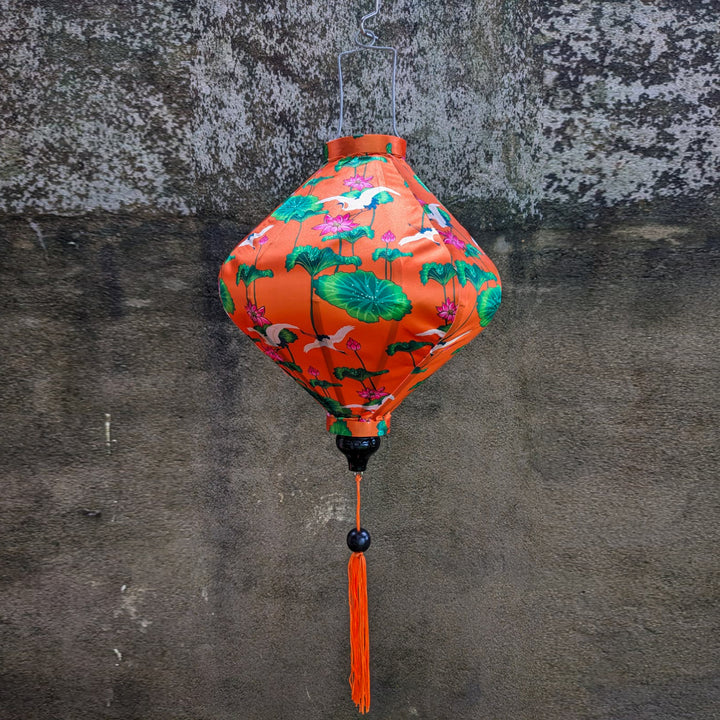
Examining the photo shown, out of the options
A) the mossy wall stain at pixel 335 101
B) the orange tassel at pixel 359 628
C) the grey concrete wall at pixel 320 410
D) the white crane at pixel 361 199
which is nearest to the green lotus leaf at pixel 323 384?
the white crane at pixel 361 199

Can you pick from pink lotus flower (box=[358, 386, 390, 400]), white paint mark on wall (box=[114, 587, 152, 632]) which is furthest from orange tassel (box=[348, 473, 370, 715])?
white paint mark on wall (box=[114, 587, 152, 632])

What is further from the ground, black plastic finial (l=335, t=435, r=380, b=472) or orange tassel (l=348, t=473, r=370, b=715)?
black plastic finial (l=335, t=435, r=380, b=472)

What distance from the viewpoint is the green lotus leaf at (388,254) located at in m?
0.94

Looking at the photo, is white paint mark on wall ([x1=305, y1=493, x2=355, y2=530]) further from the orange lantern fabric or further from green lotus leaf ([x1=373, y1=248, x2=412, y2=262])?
green lotus leaf ([x1=373, y1=248, x2=412, y2=262])

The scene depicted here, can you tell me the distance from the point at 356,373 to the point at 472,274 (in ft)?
0.92

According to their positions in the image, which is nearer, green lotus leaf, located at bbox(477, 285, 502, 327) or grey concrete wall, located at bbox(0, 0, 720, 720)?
green lotus leaf, located at bbox(477, 285, 502, 327)

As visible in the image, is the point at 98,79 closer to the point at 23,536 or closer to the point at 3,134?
the point at 3,134

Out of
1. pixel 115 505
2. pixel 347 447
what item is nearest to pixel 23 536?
pixel 115 505

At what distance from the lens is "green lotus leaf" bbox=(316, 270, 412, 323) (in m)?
0.94

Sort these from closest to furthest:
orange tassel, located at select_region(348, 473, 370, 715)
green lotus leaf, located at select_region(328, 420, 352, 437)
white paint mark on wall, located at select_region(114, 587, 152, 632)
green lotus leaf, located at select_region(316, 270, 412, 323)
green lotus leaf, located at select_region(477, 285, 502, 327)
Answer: green lotus leaf, located at select_region(316, 270, 412, 323), green lotus leaf, located at select_region(477, 285, 502, 327), green lotus leaf, located at select_region(328, 420, 352, 437), orange tassel, located at select_region(348, 473, 370, 715), white paint mark on wall, located at select_region(114, 587, 152, 632)

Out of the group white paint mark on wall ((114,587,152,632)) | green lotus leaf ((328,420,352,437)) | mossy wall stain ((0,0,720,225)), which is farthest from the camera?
white paint mark on wall ((114,587,152,632))

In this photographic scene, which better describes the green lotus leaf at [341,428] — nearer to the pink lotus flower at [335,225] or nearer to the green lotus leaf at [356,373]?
the green lotus leaf at [356,373]

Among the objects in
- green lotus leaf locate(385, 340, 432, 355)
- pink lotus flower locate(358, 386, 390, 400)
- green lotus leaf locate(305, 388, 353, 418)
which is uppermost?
green lotus leaf locate(385, 340, 432, 355)

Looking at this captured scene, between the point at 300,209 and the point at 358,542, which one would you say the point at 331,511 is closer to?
the point at 358,542
